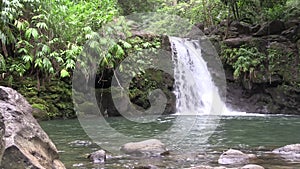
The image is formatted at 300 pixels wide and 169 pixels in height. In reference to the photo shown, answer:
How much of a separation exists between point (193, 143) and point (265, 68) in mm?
8268

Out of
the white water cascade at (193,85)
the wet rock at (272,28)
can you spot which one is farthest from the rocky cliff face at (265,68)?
the white water cascade at (193,85)

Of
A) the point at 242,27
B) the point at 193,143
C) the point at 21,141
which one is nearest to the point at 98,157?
the point at 21,141

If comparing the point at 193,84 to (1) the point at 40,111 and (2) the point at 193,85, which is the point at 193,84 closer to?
(2) the point at 193,85

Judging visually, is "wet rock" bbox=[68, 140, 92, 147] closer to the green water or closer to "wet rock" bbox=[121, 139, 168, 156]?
the green water

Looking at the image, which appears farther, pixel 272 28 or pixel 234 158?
pixel 272 28

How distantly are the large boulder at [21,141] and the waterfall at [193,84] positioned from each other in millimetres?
9829

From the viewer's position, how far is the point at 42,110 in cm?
1066

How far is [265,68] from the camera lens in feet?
45.7

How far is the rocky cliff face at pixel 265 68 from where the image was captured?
13359 millimetres

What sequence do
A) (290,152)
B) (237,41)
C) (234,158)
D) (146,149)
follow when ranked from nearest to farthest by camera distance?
(234,158) → (290,152) → (146,149) → (237,41)

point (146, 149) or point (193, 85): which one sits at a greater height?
point (193, 85)

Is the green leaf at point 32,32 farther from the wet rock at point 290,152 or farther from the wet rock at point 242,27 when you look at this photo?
the wet rock at point 242,27

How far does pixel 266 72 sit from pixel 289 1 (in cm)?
335

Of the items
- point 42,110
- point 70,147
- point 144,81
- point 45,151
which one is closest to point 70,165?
point 45,151
